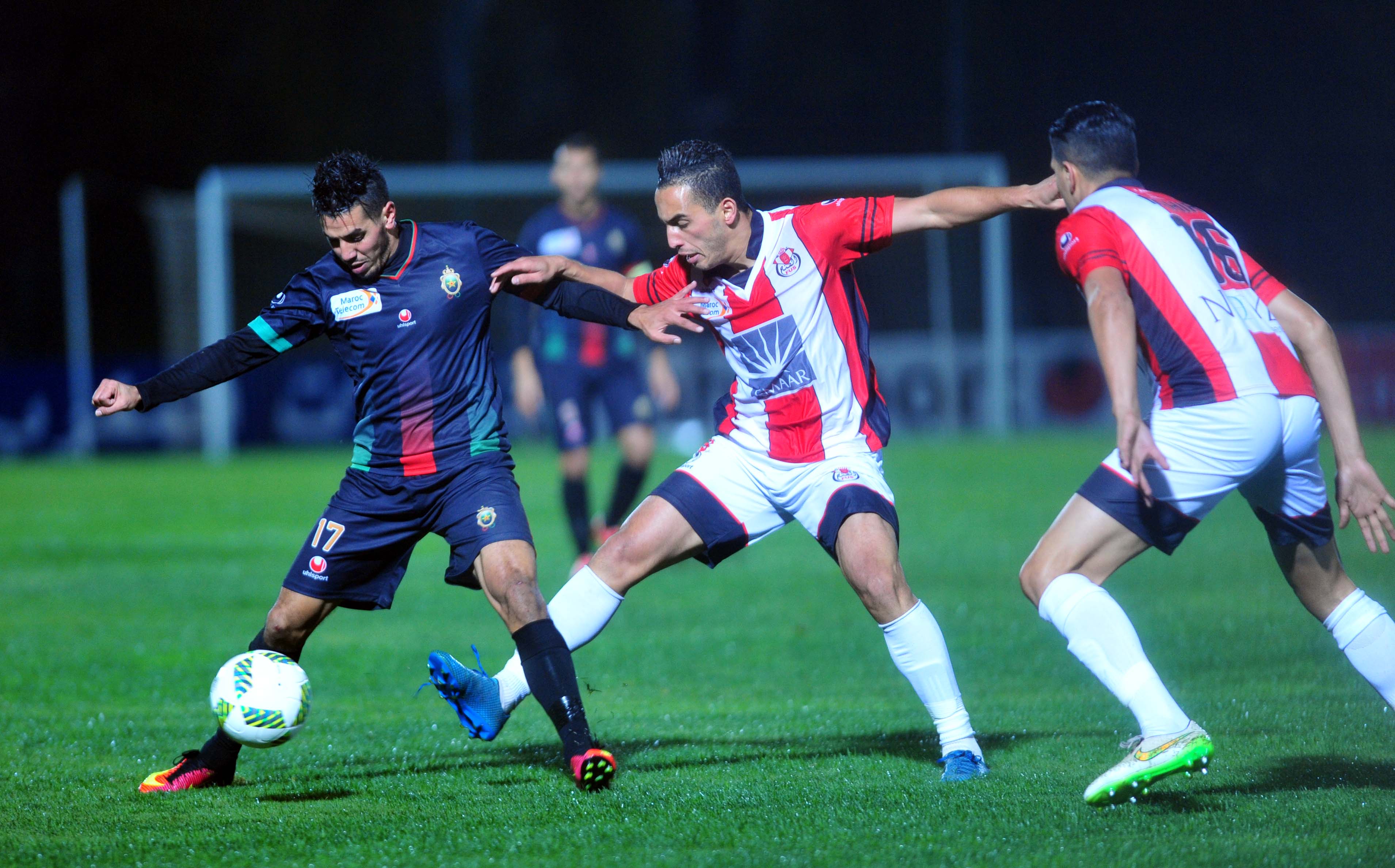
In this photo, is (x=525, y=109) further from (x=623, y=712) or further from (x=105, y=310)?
(x=623, y=712)

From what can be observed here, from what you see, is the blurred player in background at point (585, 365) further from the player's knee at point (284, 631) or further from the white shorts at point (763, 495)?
the player's knee at point (284, 631)

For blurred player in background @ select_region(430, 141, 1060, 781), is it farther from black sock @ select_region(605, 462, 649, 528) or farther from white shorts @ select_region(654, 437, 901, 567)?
black sock @ select_region(605, 462, 649, 528)

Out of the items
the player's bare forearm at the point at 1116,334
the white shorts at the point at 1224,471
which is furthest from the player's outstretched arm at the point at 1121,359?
the white shorts at the point at 1224,471

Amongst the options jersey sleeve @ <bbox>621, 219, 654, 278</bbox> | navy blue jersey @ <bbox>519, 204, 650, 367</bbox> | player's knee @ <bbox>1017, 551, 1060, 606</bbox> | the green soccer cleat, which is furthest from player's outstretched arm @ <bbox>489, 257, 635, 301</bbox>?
jersey sleeve @ <bbox>621, 219, 654, 278</bbox>

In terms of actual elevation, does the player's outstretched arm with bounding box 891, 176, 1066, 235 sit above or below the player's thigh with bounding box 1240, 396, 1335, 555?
above

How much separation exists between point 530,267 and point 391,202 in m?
Answer: 0.50

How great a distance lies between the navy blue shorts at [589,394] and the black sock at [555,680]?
4801 mm

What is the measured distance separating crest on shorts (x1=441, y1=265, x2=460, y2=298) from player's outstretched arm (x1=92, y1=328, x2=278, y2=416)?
1.93 feet

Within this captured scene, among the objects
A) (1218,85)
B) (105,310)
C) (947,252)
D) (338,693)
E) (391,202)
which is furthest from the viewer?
(105,310)

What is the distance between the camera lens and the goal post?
23031 millimetres

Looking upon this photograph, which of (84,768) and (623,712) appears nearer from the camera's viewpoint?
(84,768)

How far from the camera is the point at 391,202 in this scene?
4598 mm

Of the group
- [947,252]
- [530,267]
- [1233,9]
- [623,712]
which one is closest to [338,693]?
[623,712]

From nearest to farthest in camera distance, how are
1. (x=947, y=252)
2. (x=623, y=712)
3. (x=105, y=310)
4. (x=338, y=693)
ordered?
(x=623, y=712), (x=338, y=693), (x=947, y=252), (x=105, y=310)
